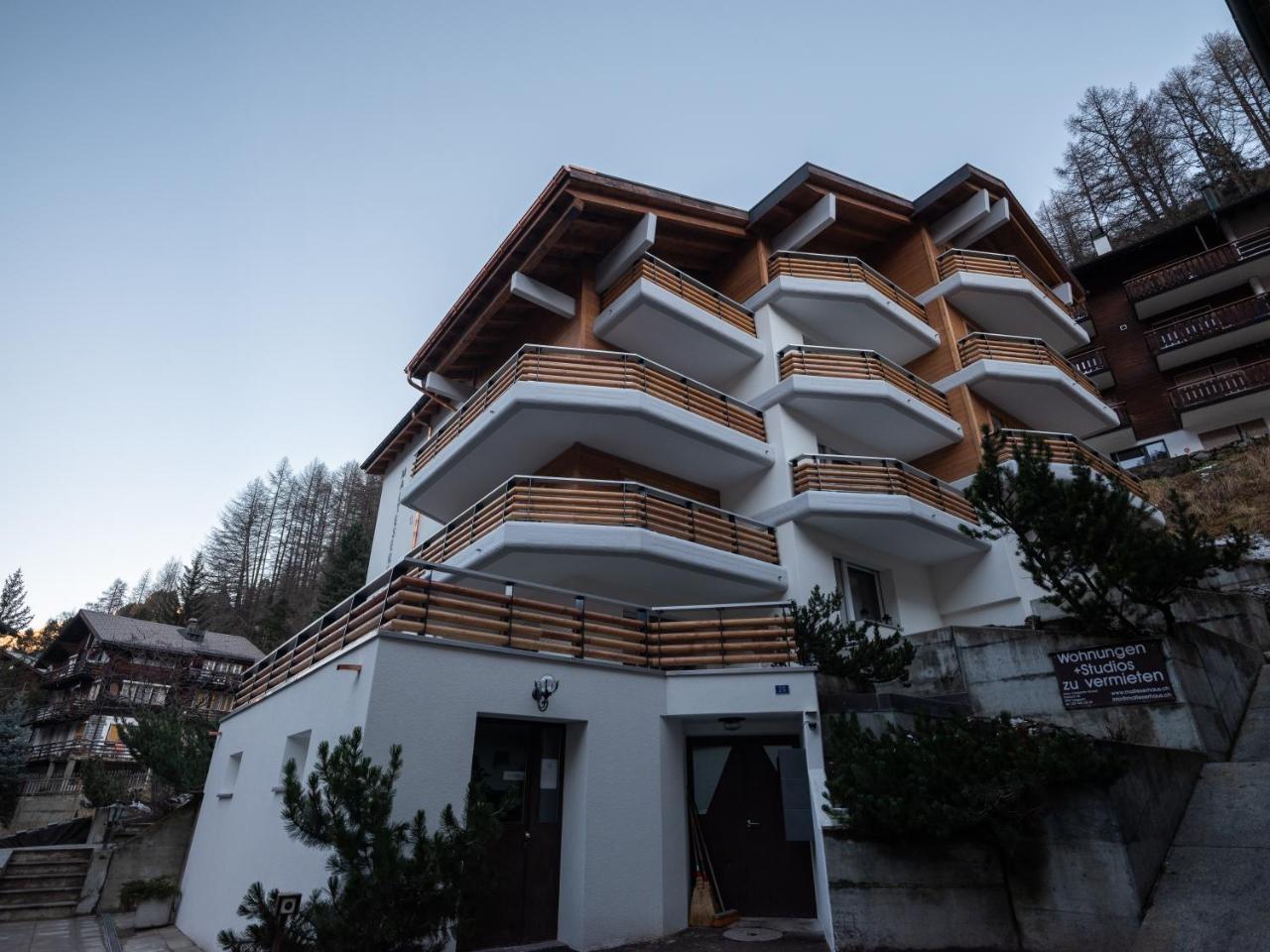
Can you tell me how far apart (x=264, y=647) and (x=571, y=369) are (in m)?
39.2

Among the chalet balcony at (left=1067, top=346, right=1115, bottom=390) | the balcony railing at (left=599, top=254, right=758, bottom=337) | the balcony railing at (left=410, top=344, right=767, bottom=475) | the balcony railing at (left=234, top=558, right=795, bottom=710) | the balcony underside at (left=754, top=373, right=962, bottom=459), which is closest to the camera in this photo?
the balcony railing at (left=234, top=558, right=795, bottom=710)

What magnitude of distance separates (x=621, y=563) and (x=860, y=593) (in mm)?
6470

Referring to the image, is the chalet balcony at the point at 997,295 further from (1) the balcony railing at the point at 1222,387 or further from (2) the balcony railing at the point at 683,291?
(1) the balcony railing at the point at 1222,387

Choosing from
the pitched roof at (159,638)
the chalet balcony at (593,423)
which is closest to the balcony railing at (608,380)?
the chalet balcony at (593,423)

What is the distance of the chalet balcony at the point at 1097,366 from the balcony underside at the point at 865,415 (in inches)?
Answer: 698

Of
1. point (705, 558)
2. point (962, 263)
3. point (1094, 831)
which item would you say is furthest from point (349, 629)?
point (962, 263)

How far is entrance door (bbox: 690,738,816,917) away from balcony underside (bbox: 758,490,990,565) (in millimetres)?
5358

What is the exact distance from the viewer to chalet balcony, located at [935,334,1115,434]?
→ 729 inches

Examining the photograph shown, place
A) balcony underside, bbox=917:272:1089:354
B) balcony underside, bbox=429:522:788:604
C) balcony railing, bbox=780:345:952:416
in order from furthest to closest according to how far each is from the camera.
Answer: balcony underside, bbox=917:272:1089:354 < balcony railing, bbox=780:345:952:416 < balcony underside, bbox=429:522:788:604

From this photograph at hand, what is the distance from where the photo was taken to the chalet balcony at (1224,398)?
2494cm

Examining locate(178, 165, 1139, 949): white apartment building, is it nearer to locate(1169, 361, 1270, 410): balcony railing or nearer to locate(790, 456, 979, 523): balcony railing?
locate(790, 456, 979, 523): balcony railing

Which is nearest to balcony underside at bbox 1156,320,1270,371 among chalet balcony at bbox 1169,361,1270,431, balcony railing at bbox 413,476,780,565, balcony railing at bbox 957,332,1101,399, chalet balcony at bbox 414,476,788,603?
chalet balcony at bbox 1169,361,1270,431

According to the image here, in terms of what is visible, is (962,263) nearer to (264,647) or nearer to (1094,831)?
(1094,831)

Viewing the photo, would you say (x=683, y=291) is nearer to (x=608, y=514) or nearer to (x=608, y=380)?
(x=608, y=380)
